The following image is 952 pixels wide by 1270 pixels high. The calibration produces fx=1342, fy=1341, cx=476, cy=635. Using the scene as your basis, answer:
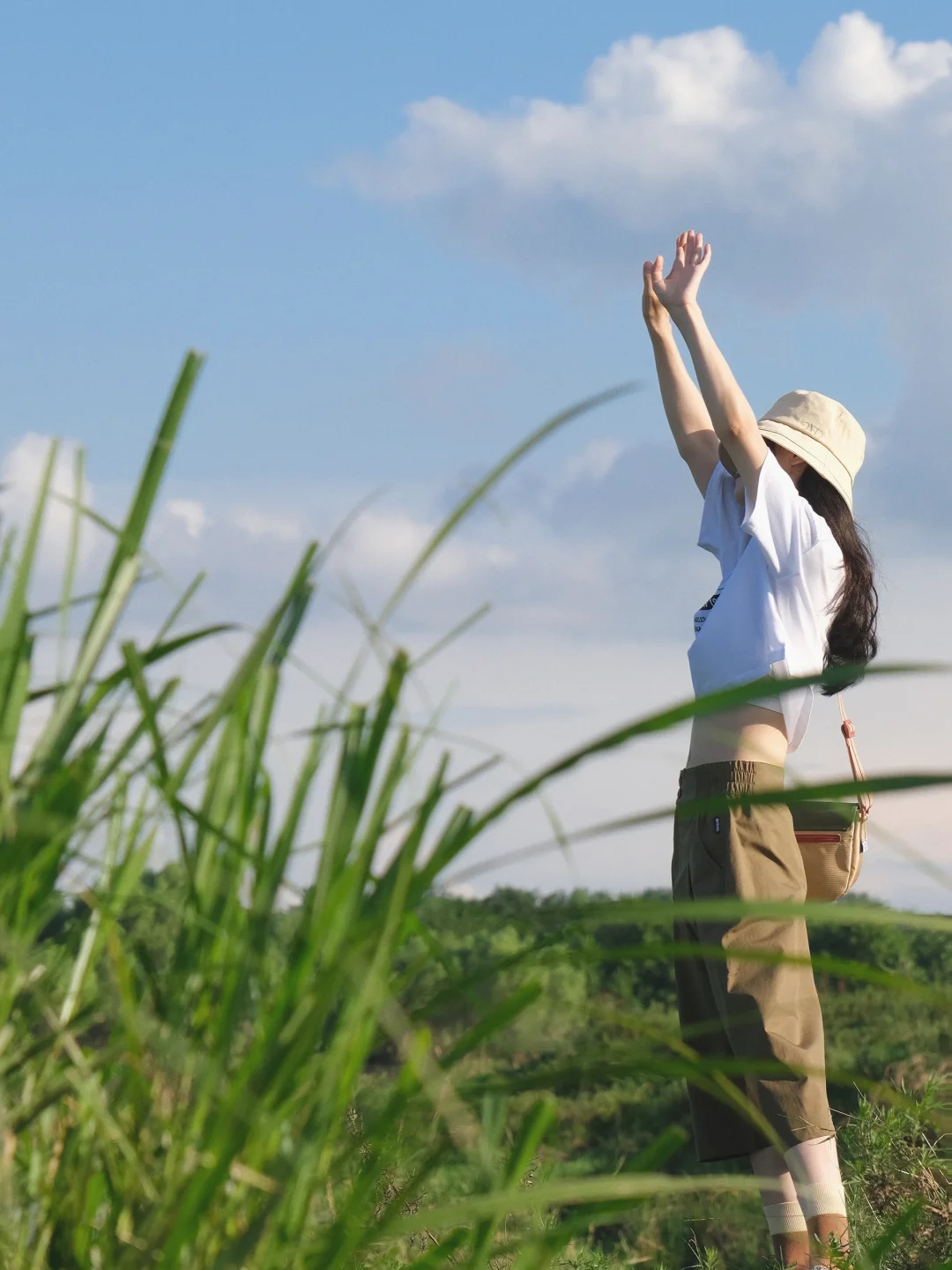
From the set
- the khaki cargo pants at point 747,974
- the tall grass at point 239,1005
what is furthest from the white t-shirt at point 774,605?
the tall grass at point 239,1005

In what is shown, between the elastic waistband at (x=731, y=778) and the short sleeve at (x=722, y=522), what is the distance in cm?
55

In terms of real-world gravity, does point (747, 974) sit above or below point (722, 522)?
below

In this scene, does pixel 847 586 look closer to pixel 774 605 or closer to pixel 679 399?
pixel 774 605

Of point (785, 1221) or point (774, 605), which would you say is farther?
point (774, 605)

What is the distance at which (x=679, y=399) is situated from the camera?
426 centimetres

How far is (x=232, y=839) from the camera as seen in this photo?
39.0 inches

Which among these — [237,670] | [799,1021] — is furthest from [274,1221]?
[799,1021]

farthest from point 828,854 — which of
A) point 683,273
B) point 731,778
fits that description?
point 683,273

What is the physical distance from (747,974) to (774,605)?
0.90 m

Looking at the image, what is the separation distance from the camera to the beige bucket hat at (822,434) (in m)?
3.76

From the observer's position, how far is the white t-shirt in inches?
130

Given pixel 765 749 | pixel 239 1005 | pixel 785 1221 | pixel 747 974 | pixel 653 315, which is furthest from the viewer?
pixel 653 315

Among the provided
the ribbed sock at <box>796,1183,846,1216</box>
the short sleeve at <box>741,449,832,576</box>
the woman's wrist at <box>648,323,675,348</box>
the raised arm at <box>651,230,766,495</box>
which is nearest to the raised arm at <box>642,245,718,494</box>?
the woman's wrist at <box>648,323,675,348</box>

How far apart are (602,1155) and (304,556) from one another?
231 inches
